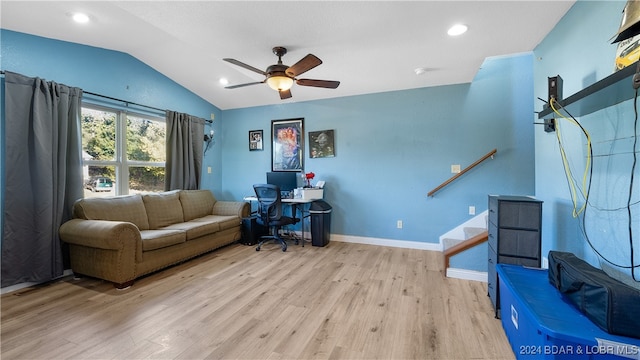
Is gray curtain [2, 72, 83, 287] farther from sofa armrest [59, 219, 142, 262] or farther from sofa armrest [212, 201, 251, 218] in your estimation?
sofa armrest [212, 201, 251, 218]

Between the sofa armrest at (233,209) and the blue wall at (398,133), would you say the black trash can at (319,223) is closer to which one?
the blue wall at (398,133)

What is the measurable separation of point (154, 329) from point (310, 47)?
287 centimetres

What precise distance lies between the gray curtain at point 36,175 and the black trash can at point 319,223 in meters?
2.96

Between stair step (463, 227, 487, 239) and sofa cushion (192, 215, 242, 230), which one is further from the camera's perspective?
sofa cushion (192, 215, 242, 230)

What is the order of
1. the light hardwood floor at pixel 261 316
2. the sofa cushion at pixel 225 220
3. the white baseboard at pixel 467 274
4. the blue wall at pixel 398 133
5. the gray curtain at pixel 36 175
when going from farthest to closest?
1. the sofa cushion at pixel 225 220
2. the blue wall at pixel 398 133
3. the white baseboard at pixel 467 274
4. the gray curtain at pixel 36 175
5. the light hardwood floor at pixel 261 316

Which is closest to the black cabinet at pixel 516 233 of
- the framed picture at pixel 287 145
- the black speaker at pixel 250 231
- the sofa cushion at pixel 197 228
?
the framed picture at pixel 287 145

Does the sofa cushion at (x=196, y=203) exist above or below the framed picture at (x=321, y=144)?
below

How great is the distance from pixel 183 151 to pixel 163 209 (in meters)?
1.09

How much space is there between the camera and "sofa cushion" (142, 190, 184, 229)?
3355 millimetres

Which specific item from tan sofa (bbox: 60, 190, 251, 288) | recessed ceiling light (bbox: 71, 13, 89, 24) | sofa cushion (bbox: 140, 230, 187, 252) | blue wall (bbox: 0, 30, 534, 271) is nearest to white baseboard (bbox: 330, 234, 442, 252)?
blue wall (bbox: 0, 30, 534, 271)

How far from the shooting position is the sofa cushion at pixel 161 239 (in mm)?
2674

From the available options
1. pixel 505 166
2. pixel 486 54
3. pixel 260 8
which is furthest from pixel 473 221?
pixel 260 8

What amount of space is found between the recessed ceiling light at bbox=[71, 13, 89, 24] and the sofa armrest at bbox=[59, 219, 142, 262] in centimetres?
201

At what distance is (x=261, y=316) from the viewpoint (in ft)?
6.63
